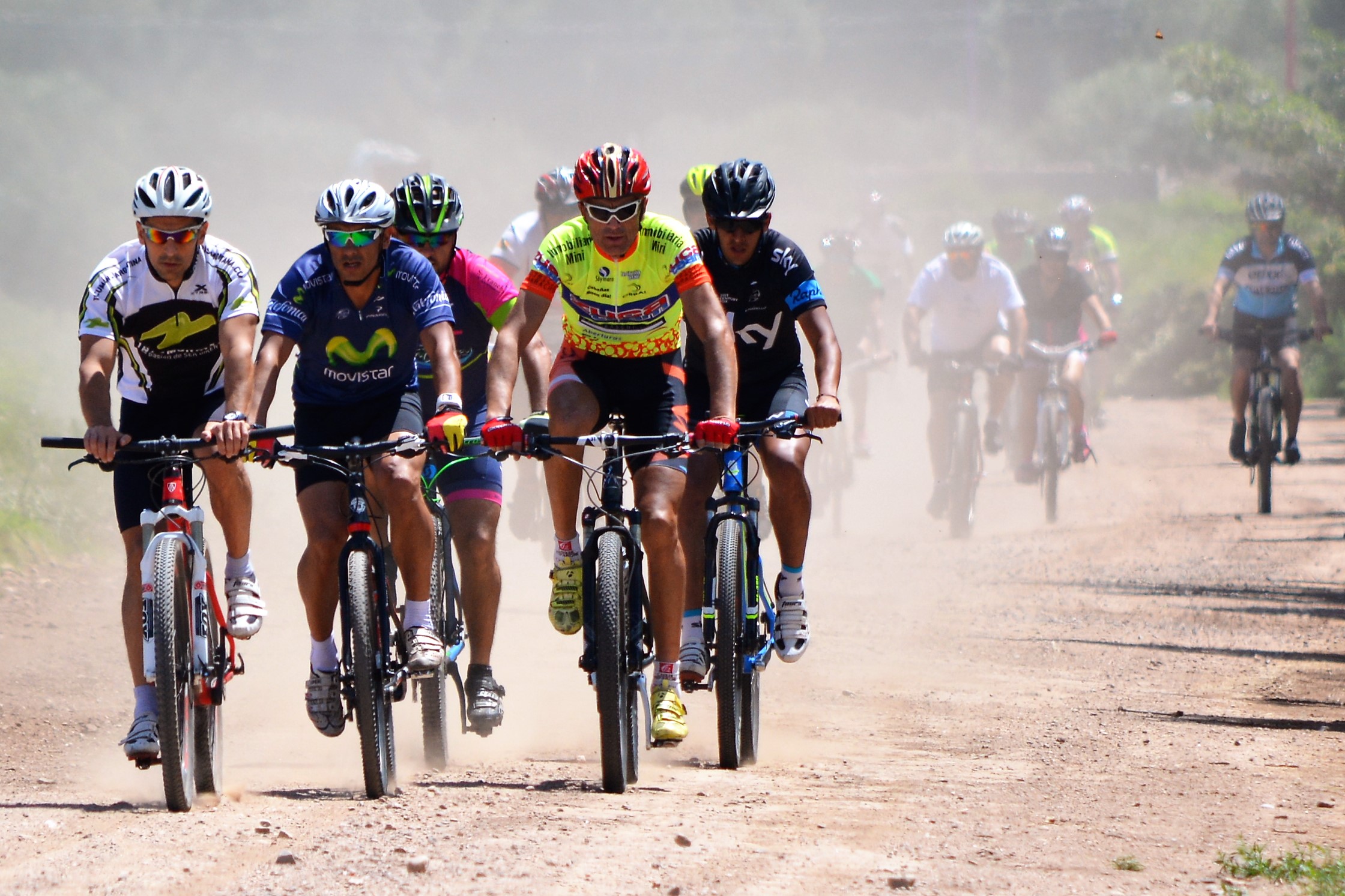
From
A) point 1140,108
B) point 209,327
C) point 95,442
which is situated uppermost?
point 1140,108

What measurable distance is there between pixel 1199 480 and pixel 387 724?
1381 cm

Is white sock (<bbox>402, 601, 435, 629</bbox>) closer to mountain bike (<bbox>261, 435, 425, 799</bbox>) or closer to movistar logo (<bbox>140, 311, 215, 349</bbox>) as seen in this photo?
mountain bike (<bbox>261, 435, 425, 799</bbox>)

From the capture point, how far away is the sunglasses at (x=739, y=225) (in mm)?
7109

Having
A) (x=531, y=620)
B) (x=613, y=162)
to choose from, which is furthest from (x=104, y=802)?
(x=531, y=620)

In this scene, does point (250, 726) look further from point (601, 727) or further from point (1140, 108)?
point (1140, 108)

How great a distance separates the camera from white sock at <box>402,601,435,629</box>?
262 inches

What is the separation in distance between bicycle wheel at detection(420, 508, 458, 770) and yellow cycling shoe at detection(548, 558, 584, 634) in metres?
0.70

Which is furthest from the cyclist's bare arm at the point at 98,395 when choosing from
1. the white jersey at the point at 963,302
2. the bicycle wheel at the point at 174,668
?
the white jersey at the point at 963,302

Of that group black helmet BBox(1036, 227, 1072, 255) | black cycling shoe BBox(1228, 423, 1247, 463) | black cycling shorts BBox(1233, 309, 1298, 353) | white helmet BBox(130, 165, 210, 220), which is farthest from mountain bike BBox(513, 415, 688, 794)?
black helmet BBox(1036, 227, 1072, 255)

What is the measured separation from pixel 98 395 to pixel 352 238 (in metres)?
1.06

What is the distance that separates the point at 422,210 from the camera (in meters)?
7.37

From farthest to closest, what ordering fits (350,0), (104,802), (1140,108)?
(1140,108), (350,0), (104,802)

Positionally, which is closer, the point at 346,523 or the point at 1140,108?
the point at 346,523

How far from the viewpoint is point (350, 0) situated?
4834cm
